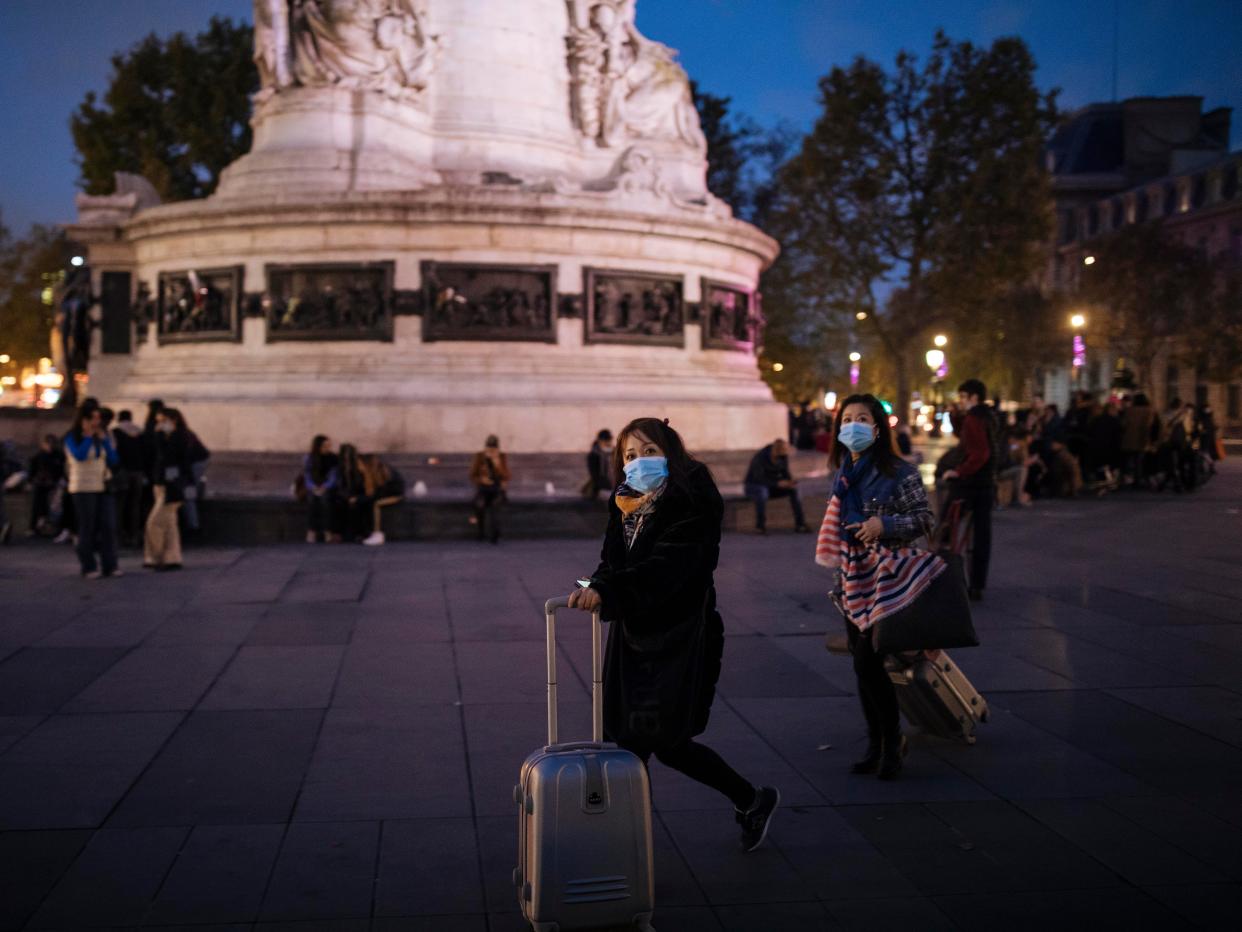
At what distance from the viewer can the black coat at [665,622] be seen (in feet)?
15.1

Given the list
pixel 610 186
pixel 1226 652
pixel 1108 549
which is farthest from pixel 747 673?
pixel 610 186

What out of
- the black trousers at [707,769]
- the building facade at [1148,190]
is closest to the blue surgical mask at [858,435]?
the black trousers at [707,769]

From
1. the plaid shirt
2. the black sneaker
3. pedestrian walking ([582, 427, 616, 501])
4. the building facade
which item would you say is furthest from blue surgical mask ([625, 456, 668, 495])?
the building facade

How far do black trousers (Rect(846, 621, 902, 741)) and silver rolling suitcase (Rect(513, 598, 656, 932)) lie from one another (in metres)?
2.07

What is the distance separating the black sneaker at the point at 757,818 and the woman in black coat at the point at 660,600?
0.20 meters

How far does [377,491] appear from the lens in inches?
610

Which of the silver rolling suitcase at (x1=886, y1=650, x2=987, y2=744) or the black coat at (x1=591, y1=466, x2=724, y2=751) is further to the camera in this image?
the silver rolling suitcase at (x1=886, y1=650, x2=987, y2=744)

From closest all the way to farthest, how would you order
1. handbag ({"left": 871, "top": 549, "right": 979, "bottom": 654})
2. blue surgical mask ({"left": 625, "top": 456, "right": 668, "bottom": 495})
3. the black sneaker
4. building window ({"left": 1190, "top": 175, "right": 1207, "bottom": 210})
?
blue surgical mask ({"left": 625, "top": 456, "right": 668, "bottom": 495})
the black sneaker
handbag ({"left": 871, "top": 549, "right": 979, "bottom": 654})
building window ({"left": 1190, "top": 175, "right": 1207, "bottom": 210})

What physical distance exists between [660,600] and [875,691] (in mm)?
1822

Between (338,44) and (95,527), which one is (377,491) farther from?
(338,44)

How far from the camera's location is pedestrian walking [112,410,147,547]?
14680 mm

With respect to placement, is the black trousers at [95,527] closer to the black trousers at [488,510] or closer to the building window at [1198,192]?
the black trousers at [488,510]

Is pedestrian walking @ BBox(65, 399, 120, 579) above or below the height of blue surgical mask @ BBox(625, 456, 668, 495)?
below

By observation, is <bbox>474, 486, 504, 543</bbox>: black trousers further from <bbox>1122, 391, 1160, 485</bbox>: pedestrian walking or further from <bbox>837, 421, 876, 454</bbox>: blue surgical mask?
<bbox>1122, 391, 1160, 485</bbox>: pedestrian walking
